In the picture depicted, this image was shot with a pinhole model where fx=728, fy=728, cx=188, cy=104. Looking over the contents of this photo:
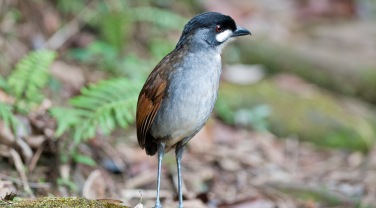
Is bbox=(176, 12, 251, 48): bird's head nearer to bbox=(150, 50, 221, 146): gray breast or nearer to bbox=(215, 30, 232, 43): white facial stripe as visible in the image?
bbox=(215, 30, 232, 43): white facial stripe

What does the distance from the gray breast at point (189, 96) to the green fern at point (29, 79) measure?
1.43 m

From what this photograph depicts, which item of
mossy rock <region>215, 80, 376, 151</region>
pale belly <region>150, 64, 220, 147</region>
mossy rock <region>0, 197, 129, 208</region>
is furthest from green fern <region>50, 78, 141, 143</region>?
mossy rock <region>215, 80, 376, 151</region>

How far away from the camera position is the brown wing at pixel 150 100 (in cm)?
470

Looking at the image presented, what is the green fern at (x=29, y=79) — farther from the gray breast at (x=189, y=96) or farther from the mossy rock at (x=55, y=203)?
the mossy rock at (x=55, y=203)

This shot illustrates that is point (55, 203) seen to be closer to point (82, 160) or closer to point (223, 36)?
point (223, 36)

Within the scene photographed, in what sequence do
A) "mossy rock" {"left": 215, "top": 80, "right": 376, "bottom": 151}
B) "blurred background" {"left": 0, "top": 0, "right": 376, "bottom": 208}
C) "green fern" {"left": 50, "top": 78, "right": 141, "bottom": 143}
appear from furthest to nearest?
"mossy rock" {"left": 215, "top": 80, "right": 376, "bottom": 151}
"blurred background" {"left": 0, "top": 0, "right": 376, "bottom": 208}
"green fern" {"left": 50, "top": 78, "right": 141, "bottom": 143}

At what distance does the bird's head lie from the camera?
16.0 ft

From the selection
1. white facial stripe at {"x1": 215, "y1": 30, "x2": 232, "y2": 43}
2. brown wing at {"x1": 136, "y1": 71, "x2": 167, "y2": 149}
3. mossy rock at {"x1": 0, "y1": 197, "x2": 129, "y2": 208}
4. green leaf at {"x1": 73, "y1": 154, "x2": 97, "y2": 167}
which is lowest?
mossy rock at {"x1": 0, "y1": 197, "x2": 129, "y2": 208}

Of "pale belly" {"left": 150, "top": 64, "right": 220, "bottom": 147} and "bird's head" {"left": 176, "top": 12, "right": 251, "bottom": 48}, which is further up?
"bird's head" {"left": 176, "top": 12, "right": 251, "bottom": 48}

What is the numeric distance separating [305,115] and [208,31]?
13.0 ft

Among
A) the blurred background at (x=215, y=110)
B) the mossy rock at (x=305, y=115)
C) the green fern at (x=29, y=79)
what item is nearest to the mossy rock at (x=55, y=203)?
the blurred background at (x=215, y=110)

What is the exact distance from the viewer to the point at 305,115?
28.2 feet

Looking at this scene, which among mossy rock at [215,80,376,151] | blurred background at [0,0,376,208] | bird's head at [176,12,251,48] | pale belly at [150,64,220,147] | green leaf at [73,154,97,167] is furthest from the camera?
mossy rock at [215,80,376,151]

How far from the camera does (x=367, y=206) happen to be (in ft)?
20.4
